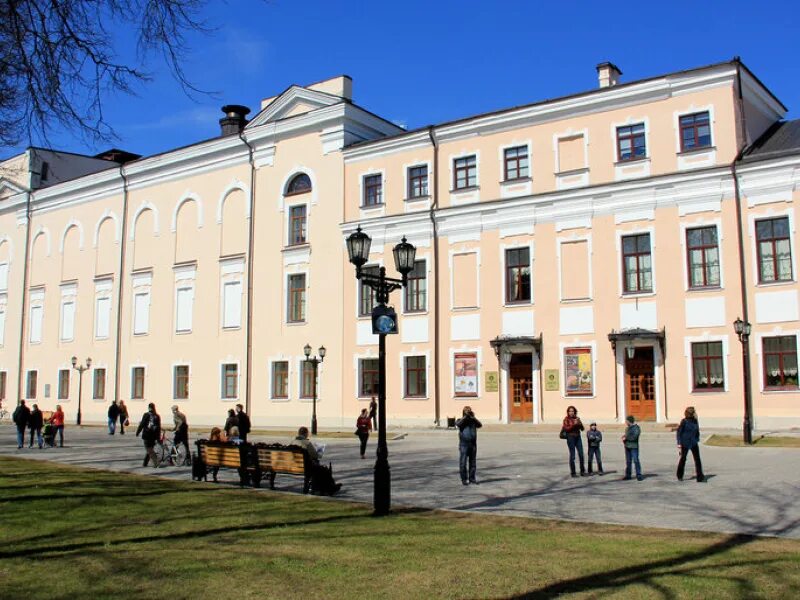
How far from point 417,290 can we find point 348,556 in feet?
90.2

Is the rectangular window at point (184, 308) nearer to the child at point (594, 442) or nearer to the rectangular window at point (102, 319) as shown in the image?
the rectangular window at point (102, 319)

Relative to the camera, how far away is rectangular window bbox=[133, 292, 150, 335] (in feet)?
149

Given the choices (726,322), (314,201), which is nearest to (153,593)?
(726,322)

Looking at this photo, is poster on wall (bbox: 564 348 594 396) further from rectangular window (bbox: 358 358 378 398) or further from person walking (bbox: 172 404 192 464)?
person walking (bbox: 172 404 192 464)

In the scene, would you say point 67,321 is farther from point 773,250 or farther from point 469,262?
point 773,250

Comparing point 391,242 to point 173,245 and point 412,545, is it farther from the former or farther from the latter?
point 412,545

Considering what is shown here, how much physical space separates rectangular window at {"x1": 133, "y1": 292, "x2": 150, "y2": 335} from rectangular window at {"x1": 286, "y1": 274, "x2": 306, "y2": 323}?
33.8 ft

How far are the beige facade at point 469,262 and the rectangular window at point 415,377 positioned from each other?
0.07 m

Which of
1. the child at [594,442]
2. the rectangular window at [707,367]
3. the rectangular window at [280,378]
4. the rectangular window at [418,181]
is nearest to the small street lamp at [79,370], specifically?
the rectangular window at [280,378]

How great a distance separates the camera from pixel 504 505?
45.4ft

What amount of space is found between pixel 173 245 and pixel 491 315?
19976 mm

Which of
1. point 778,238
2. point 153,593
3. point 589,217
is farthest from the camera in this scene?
point 589,217


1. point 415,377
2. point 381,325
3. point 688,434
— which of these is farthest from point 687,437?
point 415,377

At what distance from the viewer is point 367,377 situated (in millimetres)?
36875
